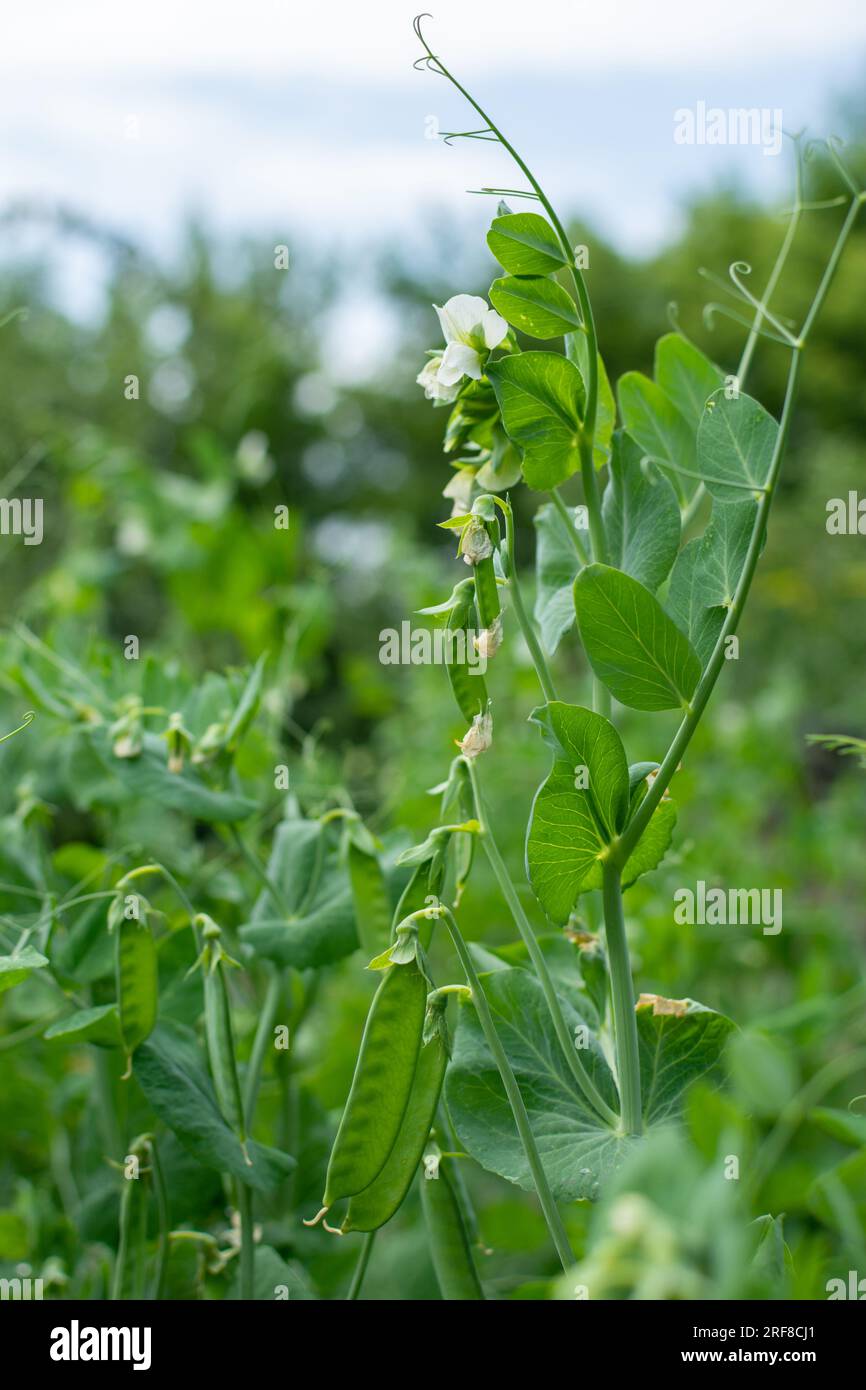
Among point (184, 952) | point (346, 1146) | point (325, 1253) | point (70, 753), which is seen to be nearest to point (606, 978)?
point (346, 1146)

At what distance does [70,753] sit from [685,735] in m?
0.69

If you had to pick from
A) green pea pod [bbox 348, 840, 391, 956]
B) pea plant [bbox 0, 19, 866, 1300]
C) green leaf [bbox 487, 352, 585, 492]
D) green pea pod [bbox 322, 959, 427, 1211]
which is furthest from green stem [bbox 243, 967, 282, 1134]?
green leaf [bbox 487, 352, 585, 492]

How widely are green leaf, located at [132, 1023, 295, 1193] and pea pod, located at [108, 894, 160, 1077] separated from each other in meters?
0.02

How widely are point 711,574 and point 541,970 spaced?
0.23m

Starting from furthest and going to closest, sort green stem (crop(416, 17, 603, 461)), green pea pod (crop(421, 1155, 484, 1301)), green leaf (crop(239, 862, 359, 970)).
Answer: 1. green leaf (crop(239, 862, 359, 970))
2. green pea pod (crop(421, 1155, 484, 1301))
3. green stem (crop(416, 17, 603, 461))

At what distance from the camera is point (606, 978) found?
706mm

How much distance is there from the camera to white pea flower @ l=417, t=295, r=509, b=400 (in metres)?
0.59

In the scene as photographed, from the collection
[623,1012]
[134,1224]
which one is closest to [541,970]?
[623,1012]

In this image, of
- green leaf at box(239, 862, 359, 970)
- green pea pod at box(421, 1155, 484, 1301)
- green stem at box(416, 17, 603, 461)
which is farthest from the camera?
Answer: green leaf at box(239, 862, 359, 970)

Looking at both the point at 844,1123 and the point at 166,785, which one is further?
the point at 166,785

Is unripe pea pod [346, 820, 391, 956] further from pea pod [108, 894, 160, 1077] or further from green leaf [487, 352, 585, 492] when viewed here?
green leaf [487, 352, 585, 492]

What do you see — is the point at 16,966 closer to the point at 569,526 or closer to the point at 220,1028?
the point at 220,1028

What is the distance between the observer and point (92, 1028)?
76 cm
